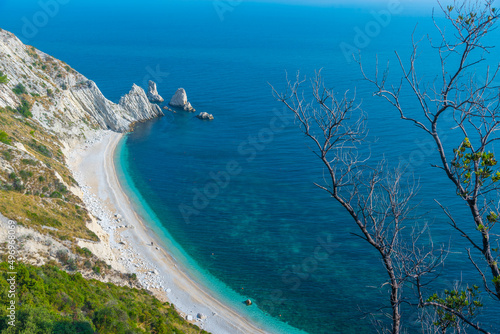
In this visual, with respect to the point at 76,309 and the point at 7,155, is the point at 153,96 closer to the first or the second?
the point at 7,155

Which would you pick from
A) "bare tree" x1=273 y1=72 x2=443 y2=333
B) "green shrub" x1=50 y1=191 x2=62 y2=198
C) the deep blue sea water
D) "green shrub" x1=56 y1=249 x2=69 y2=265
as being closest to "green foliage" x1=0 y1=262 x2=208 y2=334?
"green shrub" x1=56 y1=249 x2=69 y2=265

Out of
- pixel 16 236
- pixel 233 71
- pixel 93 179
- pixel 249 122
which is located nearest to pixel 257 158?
pixel 249 122

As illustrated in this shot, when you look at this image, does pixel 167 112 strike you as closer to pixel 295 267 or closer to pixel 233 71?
pixel 233 71

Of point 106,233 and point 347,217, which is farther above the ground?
point 347,217

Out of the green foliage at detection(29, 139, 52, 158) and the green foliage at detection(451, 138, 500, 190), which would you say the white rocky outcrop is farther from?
the green foliage at detection(451, 138, 500, 190)

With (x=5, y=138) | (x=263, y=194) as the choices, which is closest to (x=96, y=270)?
(x=5, y=138)
